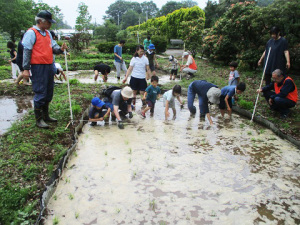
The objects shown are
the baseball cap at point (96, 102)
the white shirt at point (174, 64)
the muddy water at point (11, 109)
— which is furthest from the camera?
the white shirt at point (174, 64)

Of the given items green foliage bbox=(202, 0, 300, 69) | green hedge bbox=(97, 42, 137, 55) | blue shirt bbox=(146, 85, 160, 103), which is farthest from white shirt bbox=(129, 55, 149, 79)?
green hedge bbox=(97, 42, 137, 55)

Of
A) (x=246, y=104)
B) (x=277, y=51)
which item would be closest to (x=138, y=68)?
(x=246, y=104)

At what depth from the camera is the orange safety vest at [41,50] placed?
4246 mm

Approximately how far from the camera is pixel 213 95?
5.68m

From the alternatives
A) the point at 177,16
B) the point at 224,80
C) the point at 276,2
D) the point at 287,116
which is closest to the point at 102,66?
the point at 224,80

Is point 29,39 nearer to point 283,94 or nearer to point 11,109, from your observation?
point 11,109

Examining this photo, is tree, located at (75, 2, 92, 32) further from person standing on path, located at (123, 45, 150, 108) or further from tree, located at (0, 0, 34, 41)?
person standing on path, located at (123, 45, 150, 108)

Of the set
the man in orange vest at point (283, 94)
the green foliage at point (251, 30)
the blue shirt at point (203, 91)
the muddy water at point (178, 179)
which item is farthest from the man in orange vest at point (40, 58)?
the green foliage at point (251, 30)

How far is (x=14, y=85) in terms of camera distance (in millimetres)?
7719

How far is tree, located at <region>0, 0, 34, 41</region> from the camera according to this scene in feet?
90.6

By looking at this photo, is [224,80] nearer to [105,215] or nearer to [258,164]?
[258,164]

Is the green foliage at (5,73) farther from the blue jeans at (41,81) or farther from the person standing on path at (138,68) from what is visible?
the blue jeans at (41,81)

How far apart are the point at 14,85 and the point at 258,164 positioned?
7389 mm

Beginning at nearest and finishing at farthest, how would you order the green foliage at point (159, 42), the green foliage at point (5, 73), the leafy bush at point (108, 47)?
the green foliage at point (5, 73) → the leafy bush at point (108, 47) → the green foliage at point (159, 42)
